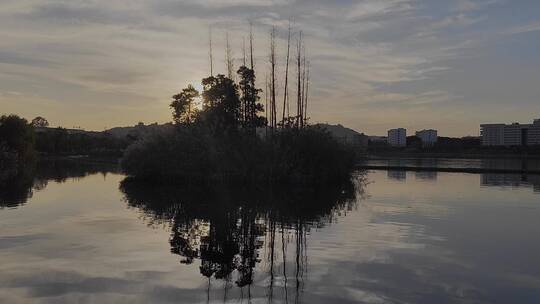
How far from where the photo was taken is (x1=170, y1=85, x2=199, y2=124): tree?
153 ft

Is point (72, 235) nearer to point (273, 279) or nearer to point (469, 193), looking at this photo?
point (273, 279)

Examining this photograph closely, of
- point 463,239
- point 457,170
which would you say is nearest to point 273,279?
point 463,239

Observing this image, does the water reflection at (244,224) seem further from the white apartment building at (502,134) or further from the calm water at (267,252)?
the white apartment building at (502,134)

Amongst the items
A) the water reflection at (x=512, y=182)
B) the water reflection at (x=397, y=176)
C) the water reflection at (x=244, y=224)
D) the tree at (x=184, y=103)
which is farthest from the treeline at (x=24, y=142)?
the water reflection at (x=512, y=182)

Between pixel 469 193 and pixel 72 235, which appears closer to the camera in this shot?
pixel 72 235

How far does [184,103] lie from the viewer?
47.2 m

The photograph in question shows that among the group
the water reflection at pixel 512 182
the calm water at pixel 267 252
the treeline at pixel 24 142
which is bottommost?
the calm water at pixel 267 252

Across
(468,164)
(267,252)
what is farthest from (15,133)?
(468,164)

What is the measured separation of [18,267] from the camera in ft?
33.7

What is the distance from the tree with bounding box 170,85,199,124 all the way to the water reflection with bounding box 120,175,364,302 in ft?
54.0

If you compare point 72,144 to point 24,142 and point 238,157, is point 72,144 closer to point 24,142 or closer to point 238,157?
point 24,142

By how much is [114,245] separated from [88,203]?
36.1ft

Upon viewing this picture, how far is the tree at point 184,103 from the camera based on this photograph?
46500 millimetres

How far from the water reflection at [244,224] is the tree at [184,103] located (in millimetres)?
16457
